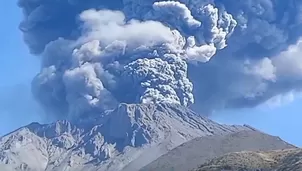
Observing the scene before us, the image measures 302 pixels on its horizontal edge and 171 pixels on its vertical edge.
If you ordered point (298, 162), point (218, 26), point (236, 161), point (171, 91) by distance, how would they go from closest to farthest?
point (298, 162) → point (236, 161) → point (218, 26) → point (171, 91)

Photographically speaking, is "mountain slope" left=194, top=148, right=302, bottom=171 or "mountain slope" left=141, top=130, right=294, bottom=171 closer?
"mountain slope" left=194, top=148, right=302, bottom=171

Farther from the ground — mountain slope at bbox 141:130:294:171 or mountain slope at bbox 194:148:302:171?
mountain slope at bbox 141:130:294:171

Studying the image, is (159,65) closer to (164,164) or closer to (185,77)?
(185,77)

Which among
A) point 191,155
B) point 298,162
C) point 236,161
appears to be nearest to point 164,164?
point 191,155

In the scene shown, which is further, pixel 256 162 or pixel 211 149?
pixel 211 149
